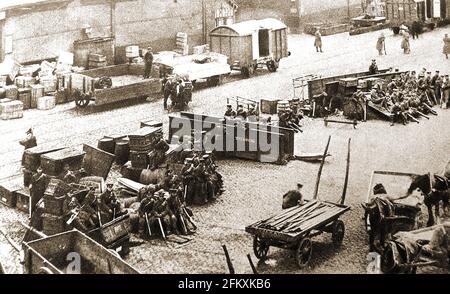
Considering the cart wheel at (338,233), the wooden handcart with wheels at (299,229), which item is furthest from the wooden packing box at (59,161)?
the cart wheel at (338,233)

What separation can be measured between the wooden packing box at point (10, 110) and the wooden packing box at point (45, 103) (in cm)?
150

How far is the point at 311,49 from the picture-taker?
43.9 metres

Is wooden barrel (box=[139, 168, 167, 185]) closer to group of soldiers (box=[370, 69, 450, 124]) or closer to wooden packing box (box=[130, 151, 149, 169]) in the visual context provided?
wooden packing box (box=[130, 151, 149, 169])

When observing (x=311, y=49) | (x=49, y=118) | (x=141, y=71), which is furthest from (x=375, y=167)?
(x=311, y=49)

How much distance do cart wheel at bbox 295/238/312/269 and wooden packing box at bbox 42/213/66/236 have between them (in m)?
5.91

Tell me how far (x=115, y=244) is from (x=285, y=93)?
60.7ft

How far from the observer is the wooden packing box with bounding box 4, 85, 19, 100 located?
28.8m

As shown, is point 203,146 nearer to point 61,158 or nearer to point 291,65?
point 61,158

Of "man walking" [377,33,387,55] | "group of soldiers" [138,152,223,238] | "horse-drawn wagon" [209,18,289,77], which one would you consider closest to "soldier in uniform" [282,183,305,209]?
"group of soldiers" [138,152,223,238]

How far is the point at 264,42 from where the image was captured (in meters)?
36.5

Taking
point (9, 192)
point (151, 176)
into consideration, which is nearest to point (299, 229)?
point (151, 176)

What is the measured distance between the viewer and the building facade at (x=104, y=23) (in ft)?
104

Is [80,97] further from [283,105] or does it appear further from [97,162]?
[97,162]

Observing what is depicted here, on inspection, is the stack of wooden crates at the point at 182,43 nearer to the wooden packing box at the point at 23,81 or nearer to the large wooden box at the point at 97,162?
the wooden packing box at the point at 23,81
